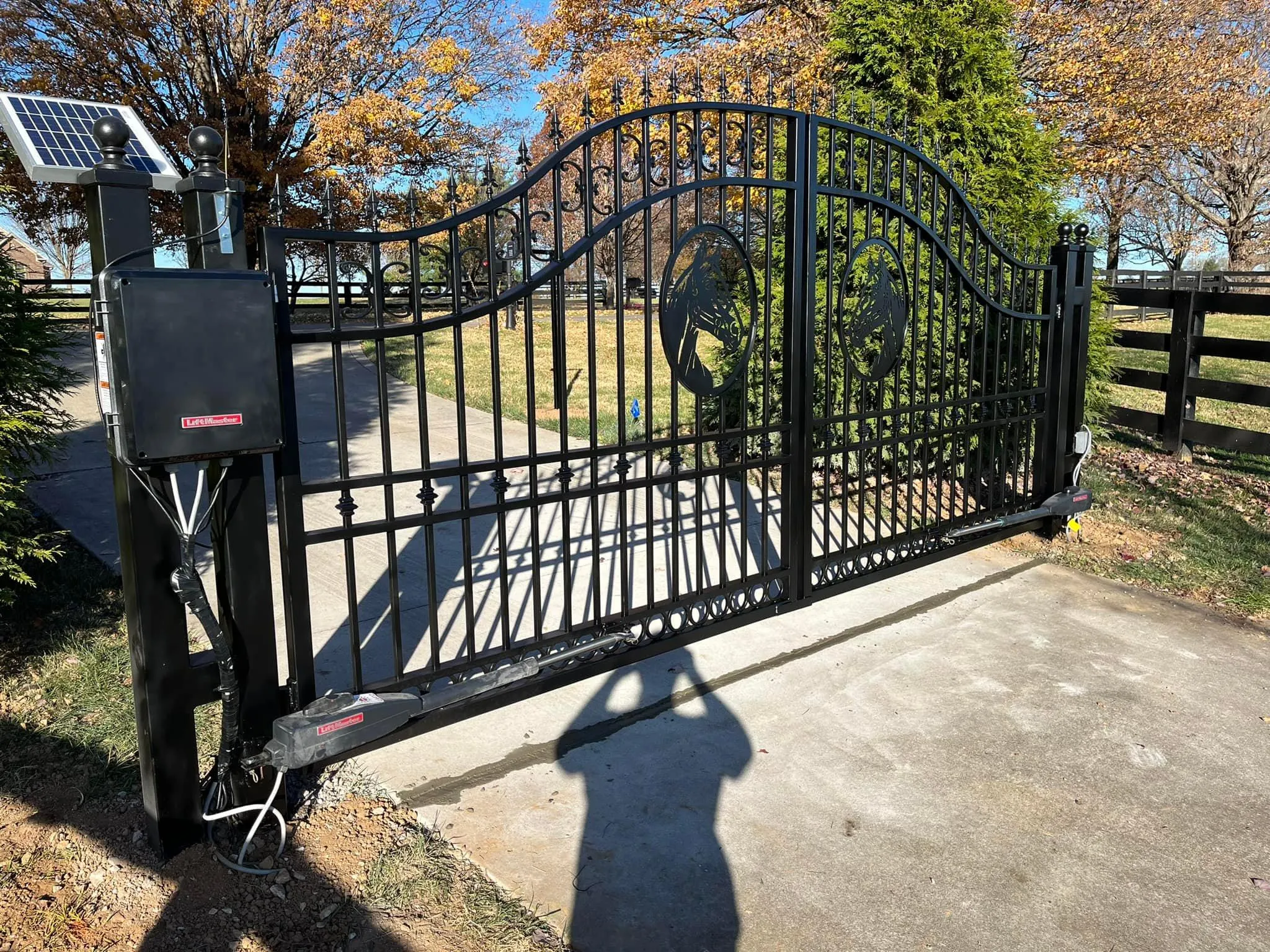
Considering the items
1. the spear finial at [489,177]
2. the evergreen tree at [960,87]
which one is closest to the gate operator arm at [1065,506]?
the evergreen tree at [960,87]

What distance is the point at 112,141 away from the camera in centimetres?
250

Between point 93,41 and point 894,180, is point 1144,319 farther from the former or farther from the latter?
point 93,41

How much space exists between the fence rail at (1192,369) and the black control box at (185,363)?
7.74 metres

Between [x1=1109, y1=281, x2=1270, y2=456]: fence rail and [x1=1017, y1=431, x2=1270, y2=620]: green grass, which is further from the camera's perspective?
[x1=1109, y1=281, x2=1270, y2=456]: fence rail

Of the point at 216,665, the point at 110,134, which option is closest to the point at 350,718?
the point at 216,665

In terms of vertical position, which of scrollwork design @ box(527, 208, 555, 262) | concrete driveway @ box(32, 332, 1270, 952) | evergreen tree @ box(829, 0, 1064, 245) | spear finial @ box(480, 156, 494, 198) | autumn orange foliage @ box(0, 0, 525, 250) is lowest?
concrete driveway @ box(32, 332, 1270, 952)

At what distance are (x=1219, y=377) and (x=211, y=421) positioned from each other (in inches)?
563

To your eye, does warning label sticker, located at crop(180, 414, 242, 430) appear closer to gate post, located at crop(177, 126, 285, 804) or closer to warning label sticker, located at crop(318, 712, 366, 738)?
gate post, located at crop(177, 126, 285, 804)

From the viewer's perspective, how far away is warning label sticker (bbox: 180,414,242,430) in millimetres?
2439

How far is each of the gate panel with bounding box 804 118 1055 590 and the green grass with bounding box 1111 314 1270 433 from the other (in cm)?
197

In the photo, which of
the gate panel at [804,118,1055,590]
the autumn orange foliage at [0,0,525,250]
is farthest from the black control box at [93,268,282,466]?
the autumn orange foliage at [0,0,525,250]

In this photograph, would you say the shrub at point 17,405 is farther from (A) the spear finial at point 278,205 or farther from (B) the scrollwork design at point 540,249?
(B) the scrollwork design at point 540,249

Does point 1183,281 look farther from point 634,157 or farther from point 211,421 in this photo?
point 211,421

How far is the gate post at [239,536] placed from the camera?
8.82 ft
